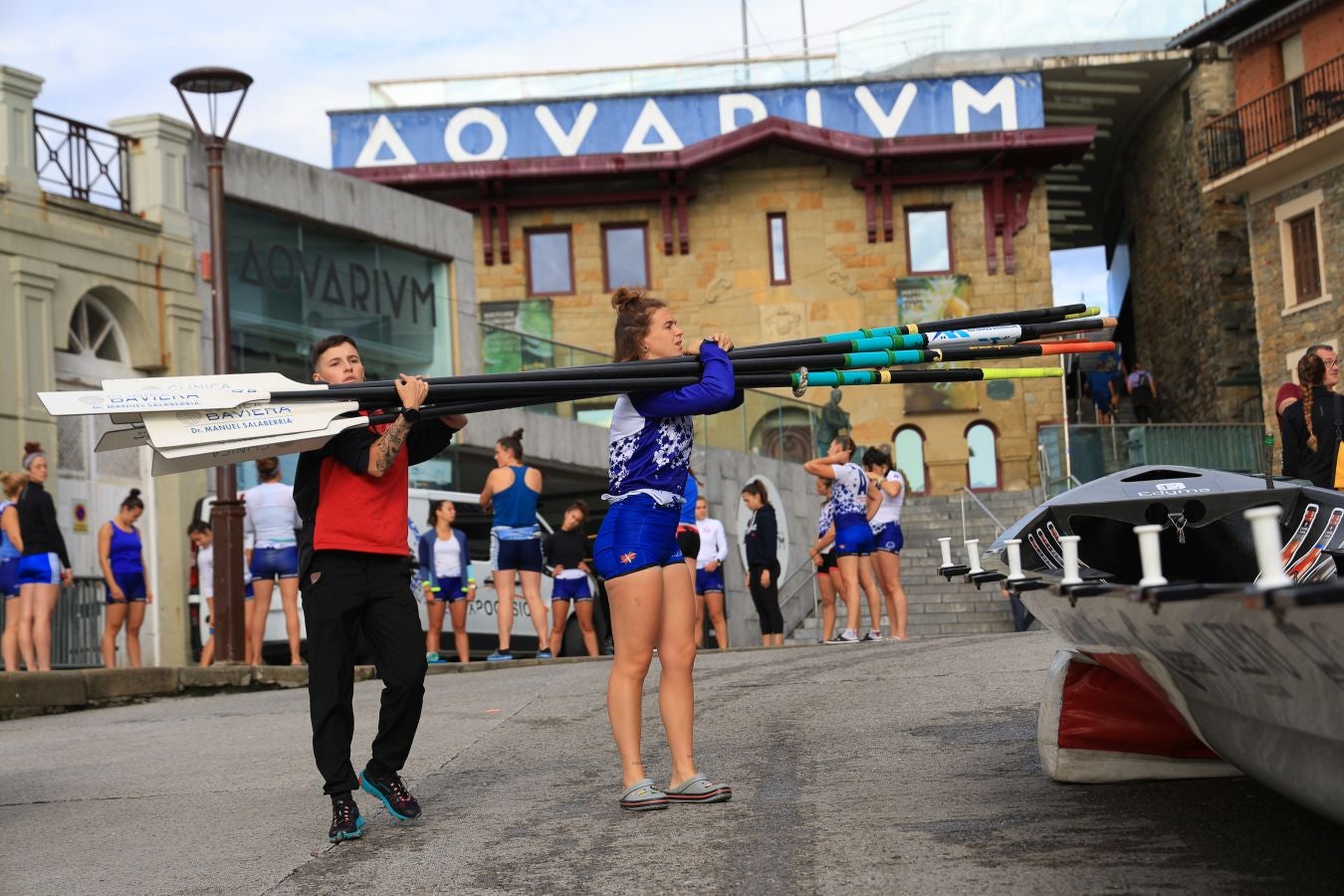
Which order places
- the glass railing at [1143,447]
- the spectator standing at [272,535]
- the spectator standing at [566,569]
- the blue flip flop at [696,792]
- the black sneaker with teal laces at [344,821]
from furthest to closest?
the glass railing at [1143,447]
the spectator standing at [566,569]
the spectator standing at [272,535]
the blue flip flop at [696,792]
the black sneaker with teal laces at [344,821]

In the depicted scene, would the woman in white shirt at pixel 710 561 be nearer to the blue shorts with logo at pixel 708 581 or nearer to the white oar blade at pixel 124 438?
the blue shorts with logo at pixel 708 581

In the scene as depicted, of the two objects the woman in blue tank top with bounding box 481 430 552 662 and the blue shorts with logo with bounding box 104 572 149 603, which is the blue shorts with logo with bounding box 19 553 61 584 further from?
the woman in blue tank top with bounding box 481 430 552 662

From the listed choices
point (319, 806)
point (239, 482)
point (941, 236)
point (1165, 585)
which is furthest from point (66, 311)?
point (941, 236)

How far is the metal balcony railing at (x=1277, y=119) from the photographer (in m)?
34.5

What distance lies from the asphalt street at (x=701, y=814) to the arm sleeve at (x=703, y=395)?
4.60 ft

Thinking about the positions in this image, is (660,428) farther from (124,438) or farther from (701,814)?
(124,438)

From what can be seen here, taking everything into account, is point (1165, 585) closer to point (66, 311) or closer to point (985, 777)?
point (985, 777)

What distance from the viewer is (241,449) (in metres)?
6.62

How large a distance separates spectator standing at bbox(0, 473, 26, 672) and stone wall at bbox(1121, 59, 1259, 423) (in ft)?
93.8

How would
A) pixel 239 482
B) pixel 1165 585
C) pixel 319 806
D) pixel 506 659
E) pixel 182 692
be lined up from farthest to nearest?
pixel 239 482 < pixel 506 659 < pixel 182 692 < pixel 319 806 < pixel 1165 585

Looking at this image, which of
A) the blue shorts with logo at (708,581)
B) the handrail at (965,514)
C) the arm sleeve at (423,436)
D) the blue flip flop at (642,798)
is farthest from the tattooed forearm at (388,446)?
the handrail at (965,514)

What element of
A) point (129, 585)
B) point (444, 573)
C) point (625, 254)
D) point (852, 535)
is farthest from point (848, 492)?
point (625, 254)

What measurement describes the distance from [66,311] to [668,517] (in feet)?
53.4

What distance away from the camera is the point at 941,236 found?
39.5m
